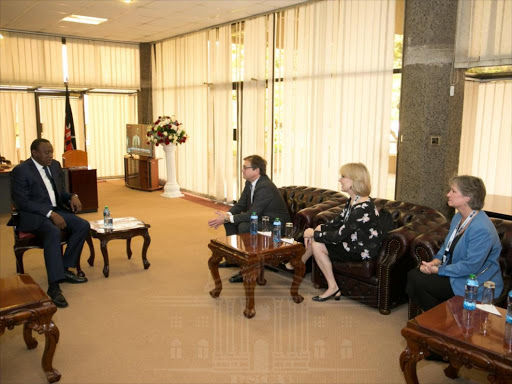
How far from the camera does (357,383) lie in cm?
324

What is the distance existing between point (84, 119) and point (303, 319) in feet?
32.6

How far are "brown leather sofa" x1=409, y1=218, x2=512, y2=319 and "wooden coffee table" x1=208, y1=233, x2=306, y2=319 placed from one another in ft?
3.58

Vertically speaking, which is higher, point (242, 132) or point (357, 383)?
point (242, 132)

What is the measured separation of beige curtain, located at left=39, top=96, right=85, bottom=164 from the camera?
1141cm

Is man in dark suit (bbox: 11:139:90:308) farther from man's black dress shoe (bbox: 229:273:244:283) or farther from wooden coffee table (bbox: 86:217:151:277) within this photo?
man's black dress shoe (bbox: 229:273:244:283)

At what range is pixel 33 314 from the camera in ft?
10.1

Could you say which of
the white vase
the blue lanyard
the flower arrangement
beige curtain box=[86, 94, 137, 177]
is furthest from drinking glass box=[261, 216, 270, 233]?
beige curtain box=[86, 94, 137, 177]

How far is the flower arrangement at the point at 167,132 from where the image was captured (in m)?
10.1

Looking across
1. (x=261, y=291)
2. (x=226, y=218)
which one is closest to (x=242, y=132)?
(x=226, y=218)

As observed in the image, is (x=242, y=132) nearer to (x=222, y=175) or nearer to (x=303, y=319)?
(x=222, y=175)

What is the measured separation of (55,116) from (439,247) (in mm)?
10418

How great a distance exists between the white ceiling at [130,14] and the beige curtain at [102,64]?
23.4 inches

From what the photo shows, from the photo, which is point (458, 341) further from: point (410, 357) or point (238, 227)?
point (238, 227)

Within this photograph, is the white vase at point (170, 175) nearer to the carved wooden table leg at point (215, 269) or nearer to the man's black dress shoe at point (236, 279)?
the man's black dress shoe at point (236, 279)
